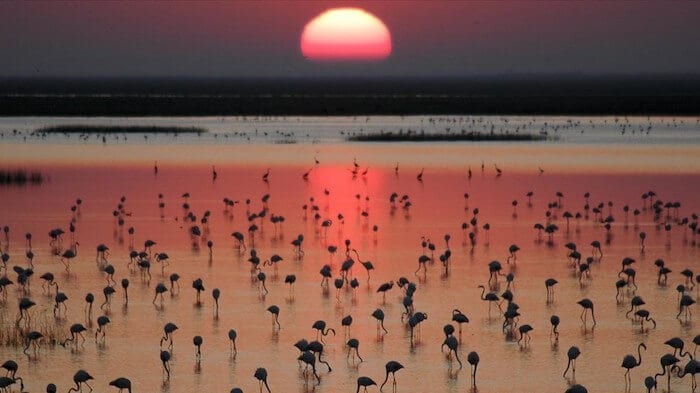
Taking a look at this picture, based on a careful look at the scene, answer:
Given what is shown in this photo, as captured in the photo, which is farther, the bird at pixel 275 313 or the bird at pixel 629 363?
the bird at pixel 275 313

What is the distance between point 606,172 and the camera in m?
30.6

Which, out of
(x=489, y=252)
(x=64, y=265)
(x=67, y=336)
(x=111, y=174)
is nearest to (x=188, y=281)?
(x=64, y=265)

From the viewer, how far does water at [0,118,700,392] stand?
1162cm

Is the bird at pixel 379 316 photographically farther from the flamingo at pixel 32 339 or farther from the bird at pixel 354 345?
the flamingo at pixel 32 339

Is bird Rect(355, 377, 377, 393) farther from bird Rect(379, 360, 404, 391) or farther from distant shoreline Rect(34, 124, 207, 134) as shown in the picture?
distant shoreline Rect(34, 124, 207, 134)

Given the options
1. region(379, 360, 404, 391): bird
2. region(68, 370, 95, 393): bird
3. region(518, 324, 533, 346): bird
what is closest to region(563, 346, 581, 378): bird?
region(518, 324, 533, 346): bird

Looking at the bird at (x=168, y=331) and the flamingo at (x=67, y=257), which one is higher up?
the flamingo at (x=67, y=257)

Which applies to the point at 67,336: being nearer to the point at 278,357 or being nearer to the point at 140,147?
the point at 278,357

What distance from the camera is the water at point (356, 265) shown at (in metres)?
11.6

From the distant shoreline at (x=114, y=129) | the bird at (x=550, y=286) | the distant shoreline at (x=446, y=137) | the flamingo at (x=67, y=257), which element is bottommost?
the bird at (x=550, y=286)

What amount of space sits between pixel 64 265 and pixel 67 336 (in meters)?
4.24

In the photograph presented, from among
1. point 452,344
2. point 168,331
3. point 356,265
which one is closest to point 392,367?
point 452,344

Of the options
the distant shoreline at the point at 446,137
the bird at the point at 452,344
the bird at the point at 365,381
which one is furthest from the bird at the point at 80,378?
the distant shoreline at the point at 446,137

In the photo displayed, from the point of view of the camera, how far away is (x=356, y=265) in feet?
56.1
